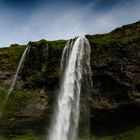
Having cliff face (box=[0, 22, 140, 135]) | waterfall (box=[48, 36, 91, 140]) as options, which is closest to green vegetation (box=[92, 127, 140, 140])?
cliff face (box=[0, 22, 140, 135])

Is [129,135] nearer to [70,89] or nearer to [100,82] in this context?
[100,82]

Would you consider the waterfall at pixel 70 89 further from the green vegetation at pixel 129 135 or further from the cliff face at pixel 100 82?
the green vegetation at pixel 129 135

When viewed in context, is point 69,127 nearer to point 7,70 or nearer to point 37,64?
point 37,64

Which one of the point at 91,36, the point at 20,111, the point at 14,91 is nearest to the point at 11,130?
the point at 20,111

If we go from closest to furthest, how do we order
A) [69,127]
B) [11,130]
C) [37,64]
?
1. [69,127]
2. [11,130]
3. [37,64]

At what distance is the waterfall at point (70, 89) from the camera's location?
154ft

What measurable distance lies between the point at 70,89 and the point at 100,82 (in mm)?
3413

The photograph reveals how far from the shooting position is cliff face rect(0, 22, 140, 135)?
47.0 m

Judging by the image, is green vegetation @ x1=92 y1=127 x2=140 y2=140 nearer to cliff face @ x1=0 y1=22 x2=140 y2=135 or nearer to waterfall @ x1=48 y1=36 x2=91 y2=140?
cliff face @ x1=0 y1=22 x2=140 y2=135

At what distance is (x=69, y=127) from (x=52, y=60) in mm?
9323

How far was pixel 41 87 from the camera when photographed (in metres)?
52.0

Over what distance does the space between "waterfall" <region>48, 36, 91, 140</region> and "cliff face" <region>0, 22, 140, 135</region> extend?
0.95 metres

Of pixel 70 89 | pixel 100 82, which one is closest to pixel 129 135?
pixel 100 82

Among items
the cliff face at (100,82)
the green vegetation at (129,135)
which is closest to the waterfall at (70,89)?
the cliff face at (100,82)
